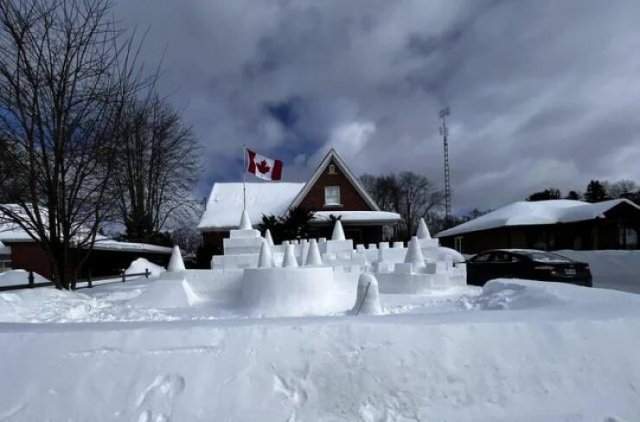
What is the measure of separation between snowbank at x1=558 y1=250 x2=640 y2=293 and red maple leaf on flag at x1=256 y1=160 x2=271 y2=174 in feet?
49.6

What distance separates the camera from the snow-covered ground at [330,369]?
110 inches

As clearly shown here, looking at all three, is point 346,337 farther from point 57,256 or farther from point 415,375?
point 57,256

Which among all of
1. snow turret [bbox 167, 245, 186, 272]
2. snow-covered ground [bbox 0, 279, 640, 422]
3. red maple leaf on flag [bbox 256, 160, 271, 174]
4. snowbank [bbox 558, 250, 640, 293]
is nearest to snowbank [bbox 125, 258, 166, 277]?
red maple leaf on flag [bbox 256, 160, 271, 174]

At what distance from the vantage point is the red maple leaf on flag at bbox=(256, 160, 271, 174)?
702 inches

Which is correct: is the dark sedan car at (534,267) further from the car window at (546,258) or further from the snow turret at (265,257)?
the snow turret at (265,257)

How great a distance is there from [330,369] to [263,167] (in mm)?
15671

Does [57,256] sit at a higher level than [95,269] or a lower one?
higher

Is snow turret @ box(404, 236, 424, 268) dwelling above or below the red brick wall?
below

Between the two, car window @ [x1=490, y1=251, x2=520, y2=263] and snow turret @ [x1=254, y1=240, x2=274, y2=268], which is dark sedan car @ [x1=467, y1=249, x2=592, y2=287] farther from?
snow turret @ [x1=254, y1=240, x2=274, y2=268]

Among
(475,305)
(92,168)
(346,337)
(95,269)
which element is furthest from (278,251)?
(95,269)

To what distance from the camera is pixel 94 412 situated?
2.74 meters

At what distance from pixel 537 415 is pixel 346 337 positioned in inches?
63.9

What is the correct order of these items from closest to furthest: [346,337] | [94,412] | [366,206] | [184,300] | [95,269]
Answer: [94,412]
[346,337]
[184,300]
[95,269]
[366,206]

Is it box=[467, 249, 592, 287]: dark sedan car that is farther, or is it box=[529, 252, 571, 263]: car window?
box=[529, 252, 571, 263]: car window
